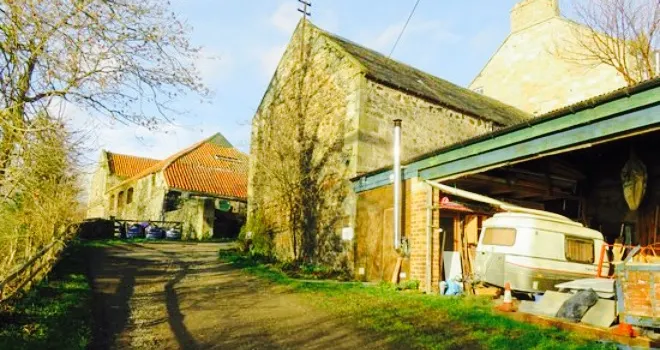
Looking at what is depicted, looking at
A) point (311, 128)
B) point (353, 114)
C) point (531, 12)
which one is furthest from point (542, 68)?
point (353, 114)

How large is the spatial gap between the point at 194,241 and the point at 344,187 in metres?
13.1

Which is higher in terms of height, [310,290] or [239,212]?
[239,212]

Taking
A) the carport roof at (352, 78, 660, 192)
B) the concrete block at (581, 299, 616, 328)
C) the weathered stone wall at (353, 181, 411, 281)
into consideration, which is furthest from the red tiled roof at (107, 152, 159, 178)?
the concrete block at (581, 299, 616, 328)

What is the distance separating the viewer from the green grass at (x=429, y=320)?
6.13 meters

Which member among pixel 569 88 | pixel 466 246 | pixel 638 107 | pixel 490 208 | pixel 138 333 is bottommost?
pixel 138 333

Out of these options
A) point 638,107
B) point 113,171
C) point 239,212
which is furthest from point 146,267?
point 113,171

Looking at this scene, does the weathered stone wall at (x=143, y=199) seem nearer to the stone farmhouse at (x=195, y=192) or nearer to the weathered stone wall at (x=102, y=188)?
the stone farmhouse at (x=195, y=192)

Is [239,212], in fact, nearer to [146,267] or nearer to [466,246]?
[146,267]

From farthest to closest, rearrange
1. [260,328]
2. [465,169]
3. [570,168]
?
1. [570,168]
2. [465,169]
3. [260,328]

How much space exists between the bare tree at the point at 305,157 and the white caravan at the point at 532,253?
4.69m

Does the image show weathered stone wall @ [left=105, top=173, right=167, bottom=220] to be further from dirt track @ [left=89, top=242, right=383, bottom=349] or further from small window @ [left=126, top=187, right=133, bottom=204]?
dirt track @ [left=89, top=242, right=383, bottom=349]

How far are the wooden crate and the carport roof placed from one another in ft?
6.33

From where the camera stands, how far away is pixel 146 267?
13.2 metres

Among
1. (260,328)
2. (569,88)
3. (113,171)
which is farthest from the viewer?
(113,171)
